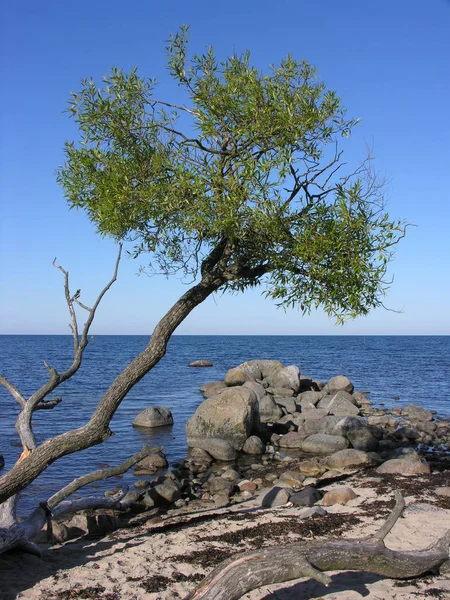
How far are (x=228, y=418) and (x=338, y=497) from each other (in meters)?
8.92

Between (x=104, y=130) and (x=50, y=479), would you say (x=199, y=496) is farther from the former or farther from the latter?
(x=104, y=130)

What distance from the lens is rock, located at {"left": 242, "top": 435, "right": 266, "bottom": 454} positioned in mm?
21594

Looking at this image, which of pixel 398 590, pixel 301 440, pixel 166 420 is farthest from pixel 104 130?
pixel 166 420

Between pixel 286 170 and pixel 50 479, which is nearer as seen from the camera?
pixel 286 170

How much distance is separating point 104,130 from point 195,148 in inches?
70.6

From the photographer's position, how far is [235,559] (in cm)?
703

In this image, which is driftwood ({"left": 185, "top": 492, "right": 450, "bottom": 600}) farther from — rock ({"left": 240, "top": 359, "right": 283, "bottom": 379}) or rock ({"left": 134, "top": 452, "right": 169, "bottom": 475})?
rock ({"left": 240, "top": 359, "right": 283, "bottom": 379})

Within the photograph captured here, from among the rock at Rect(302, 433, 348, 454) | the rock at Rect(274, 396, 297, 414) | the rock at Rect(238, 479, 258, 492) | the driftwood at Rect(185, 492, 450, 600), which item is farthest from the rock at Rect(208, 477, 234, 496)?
the rock at Rect(274, 396, 297, 414)

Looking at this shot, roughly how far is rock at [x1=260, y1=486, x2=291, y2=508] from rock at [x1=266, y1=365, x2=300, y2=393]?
21.9m

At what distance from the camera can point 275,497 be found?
570 inches

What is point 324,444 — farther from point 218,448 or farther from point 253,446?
point 218,448

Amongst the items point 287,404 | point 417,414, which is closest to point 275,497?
point 287,404

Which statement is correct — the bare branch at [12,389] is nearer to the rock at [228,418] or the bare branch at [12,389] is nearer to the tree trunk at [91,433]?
the tree trunk at [91,433]

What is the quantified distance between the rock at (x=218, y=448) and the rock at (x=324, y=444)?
2.76m
